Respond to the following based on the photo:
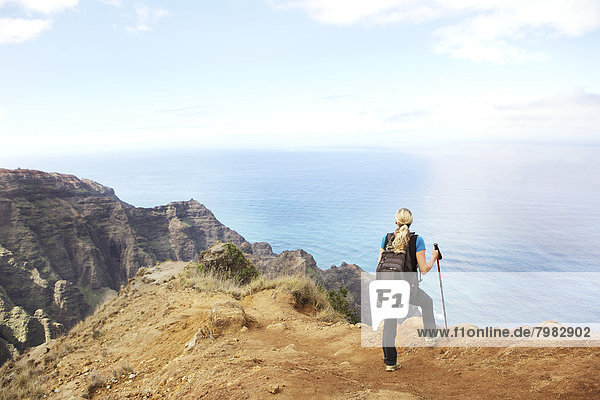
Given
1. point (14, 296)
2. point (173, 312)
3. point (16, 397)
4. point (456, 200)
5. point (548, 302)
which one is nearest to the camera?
point (16, 397)

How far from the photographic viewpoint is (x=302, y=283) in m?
10.8

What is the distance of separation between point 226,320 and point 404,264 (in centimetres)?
446

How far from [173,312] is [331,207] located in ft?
418

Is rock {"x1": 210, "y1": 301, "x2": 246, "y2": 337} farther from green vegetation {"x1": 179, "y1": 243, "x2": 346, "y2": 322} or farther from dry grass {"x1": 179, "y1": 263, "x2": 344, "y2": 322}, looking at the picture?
dry grass {"x1": 179, "y1": 263, "x2": 344, "y2": 322}

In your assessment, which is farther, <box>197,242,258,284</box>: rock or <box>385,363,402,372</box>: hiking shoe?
<box>197,242,258,284</box>: rock

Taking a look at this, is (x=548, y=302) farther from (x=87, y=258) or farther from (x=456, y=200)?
(x=87, y=258)

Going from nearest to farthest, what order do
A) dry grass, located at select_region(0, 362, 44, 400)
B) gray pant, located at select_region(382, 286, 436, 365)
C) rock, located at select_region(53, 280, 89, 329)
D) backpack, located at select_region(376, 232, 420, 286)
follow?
backpack, located at select_region(376, 232, 420, 286) → gray pant, located at select_region(382, 286, 436, 365) → dry grass, located at select_region(0, 362, 44, 400) → rock, located at select_region(53, 280, 89, 329)

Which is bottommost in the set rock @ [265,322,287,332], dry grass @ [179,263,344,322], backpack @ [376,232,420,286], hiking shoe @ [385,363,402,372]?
dry grass @ [179,263,344,322]

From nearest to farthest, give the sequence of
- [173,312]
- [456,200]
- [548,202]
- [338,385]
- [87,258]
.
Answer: [338,385], [173,312], [87,258], [548,202], [456,200]

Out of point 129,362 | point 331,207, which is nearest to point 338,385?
point 129,362

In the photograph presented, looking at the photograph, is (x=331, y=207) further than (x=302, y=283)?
Yes

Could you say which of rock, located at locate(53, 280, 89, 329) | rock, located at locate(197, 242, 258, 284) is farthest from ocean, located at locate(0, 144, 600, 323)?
rock, located at locate(53, 280, 89, 329)

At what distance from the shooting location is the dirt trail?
3.76 metres

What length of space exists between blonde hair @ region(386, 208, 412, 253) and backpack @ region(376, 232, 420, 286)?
0.20ft
